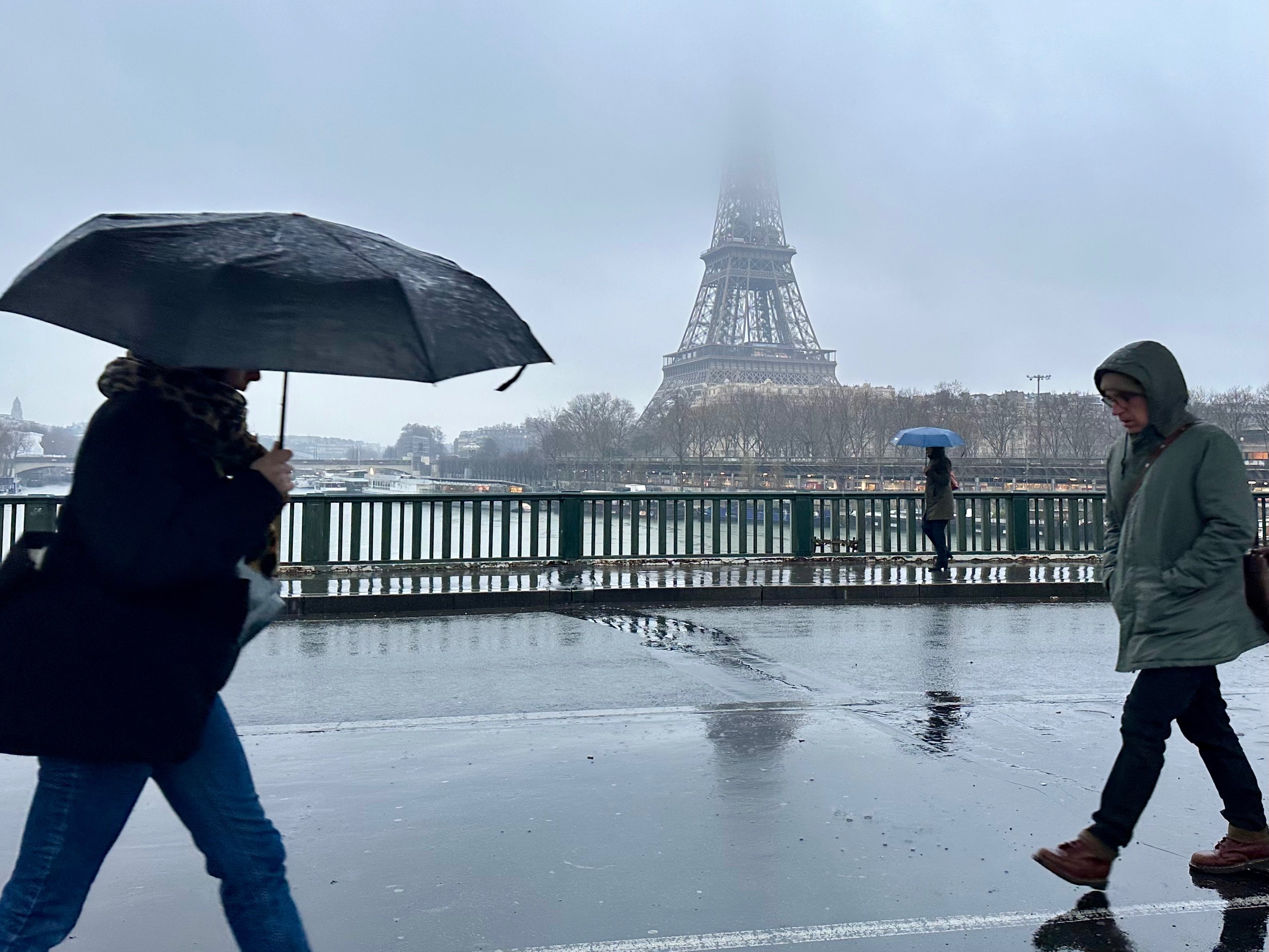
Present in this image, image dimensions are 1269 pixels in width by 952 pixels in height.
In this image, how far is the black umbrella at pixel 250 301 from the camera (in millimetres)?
2691

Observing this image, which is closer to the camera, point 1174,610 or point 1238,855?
point 1174,610

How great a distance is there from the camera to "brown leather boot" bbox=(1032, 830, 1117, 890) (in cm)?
406

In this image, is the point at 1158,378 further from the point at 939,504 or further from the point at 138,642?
the point at 939,504

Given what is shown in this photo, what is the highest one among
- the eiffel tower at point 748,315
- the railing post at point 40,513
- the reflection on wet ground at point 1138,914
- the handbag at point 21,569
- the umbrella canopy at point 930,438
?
the eiffel tower at point 748,315

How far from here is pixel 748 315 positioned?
348 ft

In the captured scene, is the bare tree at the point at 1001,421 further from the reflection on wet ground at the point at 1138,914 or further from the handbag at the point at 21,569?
the handbag at the point at 21,569

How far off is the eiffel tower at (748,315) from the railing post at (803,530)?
8073 cm

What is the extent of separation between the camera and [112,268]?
283 centimetres

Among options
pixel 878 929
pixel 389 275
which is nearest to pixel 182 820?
pixel 389 275

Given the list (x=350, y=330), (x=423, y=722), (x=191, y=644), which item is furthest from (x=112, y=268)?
(x=423, y=722)

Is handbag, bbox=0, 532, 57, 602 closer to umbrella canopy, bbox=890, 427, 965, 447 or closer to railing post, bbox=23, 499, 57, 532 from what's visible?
railing post, bbox=23, 499, 57, 532

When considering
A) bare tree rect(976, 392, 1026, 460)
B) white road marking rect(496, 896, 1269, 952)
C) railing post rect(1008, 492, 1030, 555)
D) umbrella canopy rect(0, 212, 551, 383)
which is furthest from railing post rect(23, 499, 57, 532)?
bare tree rect(976, 392, 1026, 460)

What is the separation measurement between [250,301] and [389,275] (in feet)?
1.13

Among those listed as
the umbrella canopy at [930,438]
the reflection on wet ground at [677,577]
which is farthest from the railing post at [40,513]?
the umbrella canopy at [930,438]
